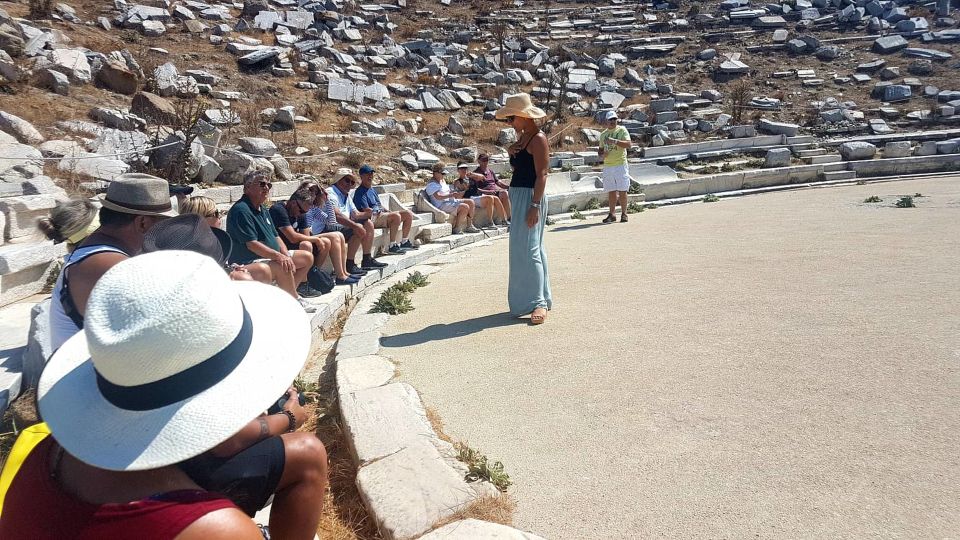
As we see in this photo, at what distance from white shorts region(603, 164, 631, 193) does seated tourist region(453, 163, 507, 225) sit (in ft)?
Answer: 6.10

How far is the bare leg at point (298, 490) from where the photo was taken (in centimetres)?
220

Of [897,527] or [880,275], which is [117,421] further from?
[880,275]

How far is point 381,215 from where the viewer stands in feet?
27.9

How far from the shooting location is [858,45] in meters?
24.5

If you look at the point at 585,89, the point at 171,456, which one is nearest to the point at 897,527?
the point at 171,456

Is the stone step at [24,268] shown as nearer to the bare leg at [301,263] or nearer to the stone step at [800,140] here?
the bare leg at [301,263]

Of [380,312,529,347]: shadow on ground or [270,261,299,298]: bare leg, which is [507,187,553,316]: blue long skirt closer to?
[380,312,529,347]: shadow on ground

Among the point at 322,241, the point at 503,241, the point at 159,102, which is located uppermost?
the point at 159,102

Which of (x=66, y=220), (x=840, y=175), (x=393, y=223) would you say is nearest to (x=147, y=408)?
(x=66, y=220)

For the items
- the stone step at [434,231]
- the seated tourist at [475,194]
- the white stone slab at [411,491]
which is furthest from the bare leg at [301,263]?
the seated tourist at [475,194]

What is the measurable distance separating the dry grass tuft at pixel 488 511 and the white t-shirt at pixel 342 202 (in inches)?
207

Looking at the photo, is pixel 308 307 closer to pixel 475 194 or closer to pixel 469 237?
pixel 469 237

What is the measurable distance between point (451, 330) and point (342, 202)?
3008 millimetres

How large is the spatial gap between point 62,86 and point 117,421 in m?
11.9
